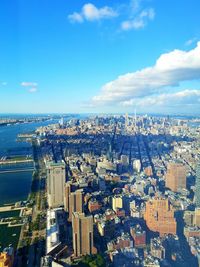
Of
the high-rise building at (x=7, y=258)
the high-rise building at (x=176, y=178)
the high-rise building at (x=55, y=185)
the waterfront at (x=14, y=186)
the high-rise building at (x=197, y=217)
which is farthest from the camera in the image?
the high-rise building at (x=176, y=178)

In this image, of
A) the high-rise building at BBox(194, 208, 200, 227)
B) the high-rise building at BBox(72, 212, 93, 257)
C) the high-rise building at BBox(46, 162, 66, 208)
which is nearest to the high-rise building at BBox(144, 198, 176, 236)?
the high-rise building at BBox(194, 208, 200, 227)

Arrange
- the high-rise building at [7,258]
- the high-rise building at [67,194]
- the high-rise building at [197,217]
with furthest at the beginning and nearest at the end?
the high-rise building at [67,194] < the high-rise building at [197,217] < the high-rise building at [7,258]

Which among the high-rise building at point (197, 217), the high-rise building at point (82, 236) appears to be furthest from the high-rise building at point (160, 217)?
the high-rise building at point (82, 236)

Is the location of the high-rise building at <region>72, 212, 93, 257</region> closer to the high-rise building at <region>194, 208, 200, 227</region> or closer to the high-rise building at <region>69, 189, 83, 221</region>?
the high-rise building at <region>69, 189, 83, 221</region>

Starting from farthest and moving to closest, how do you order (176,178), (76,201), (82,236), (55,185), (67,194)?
(176,178) → (55,185) → (67,194) → (76,201) → (82,236)

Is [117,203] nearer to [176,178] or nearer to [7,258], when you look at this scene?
[176,178]

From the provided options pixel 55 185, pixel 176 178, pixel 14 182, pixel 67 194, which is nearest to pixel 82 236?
pixel 67 194

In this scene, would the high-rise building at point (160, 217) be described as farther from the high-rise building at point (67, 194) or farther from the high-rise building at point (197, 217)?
the high-rise building at point (67, 194)
